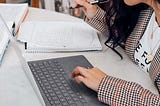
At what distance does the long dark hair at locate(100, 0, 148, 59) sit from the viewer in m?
1.23

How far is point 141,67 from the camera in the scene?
1.08m

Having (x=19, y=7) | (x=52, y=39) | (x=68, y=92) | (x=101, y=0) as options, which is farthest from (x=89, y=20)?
(x=68, y=92)

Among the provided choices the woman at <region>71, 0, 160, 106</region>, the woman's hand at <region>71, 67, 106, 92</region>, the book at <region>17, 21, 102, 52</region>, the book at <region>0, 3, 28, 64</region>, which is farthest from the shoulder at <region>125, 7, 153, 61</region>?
the book at <region>0, 3, 28, 64</region>

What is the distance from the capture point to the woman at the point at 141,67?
880 mm

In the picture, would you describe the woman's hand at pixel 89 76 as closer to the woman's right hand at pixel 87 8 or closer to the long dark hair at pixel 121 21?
the long dark hair at pixel 121 21

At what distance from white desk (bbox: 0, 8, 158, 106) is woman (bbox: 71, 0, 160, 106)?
4cm

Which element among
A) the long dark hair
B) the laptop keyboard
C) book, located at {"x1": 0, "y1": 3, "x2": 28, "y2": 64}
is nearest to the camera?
the laptop keyboard

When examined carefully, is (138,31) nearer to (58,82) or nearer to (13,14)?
(58,82)

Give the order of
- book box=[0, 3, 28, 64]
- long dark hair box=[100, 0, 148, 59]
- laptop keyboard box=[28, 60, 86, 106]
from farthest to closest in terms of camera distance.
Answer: long dark hair box=[100, 0, 148, 59] < book box=[0, 3, 28, 64] < laptop keyboard box=[28, 60, 86, 106]

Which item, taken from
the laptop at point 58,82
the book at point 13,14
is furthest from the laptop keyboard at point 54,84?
the book at point 13,14

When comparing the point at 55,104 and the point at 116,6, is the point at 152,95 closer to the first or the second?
the point at 55,104

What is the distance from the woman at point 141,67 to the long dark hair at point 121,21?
34 mm

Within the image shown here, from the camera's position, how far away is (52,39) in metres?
1.19

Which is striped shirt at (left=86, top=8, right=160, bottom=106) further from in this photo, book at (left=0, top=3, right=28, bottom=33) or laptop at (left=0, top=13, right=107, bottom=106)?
book at (left=0, top=3, right=28, bottom=33)
